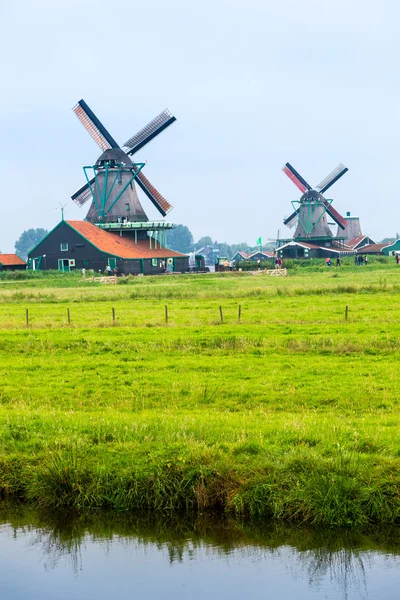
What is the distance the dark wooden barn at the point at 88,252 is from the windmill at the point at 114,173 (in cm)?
257

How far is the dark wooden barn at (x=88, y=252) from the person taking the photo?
76312 mm

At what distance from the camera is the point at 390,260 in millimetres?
94625

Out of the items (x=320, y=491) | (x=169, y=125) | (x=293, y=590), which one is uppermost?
(x=169, y=125)

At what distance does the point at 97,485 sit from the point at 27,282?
1962 inches

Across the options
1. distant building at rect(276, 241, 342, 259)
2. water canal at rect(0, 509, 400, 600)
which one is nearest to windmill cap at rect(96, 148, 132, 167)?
distant building at rect(276, 241, 342, 259)

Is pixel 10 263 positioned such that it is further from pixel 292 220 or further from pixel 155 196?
pixel 292 220

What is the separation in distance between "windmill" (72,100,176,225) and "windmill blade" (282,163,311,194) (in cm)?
3453

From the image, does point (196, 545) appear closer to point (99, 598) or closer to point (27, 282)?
point (99, 598)

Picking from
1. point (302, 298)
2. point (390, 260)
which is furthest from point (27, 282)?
point (390, 260)

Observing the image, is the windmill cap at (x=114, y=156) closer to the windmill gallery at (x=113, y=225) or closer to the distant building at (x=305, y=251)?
the windmill gallery at (x=113, y=225)

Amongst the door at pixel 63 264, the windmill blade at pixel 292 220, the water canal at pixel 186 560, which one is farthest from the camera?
the windmill blade at pixel 292 220

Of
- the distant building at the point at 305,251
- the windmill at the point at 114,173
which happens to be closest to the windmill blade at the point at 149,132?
the windmill at the point at 114,173

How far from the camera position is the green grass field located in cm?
1335

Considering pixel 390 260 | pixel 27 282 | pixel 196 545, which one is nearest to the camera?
pixel 196 545
